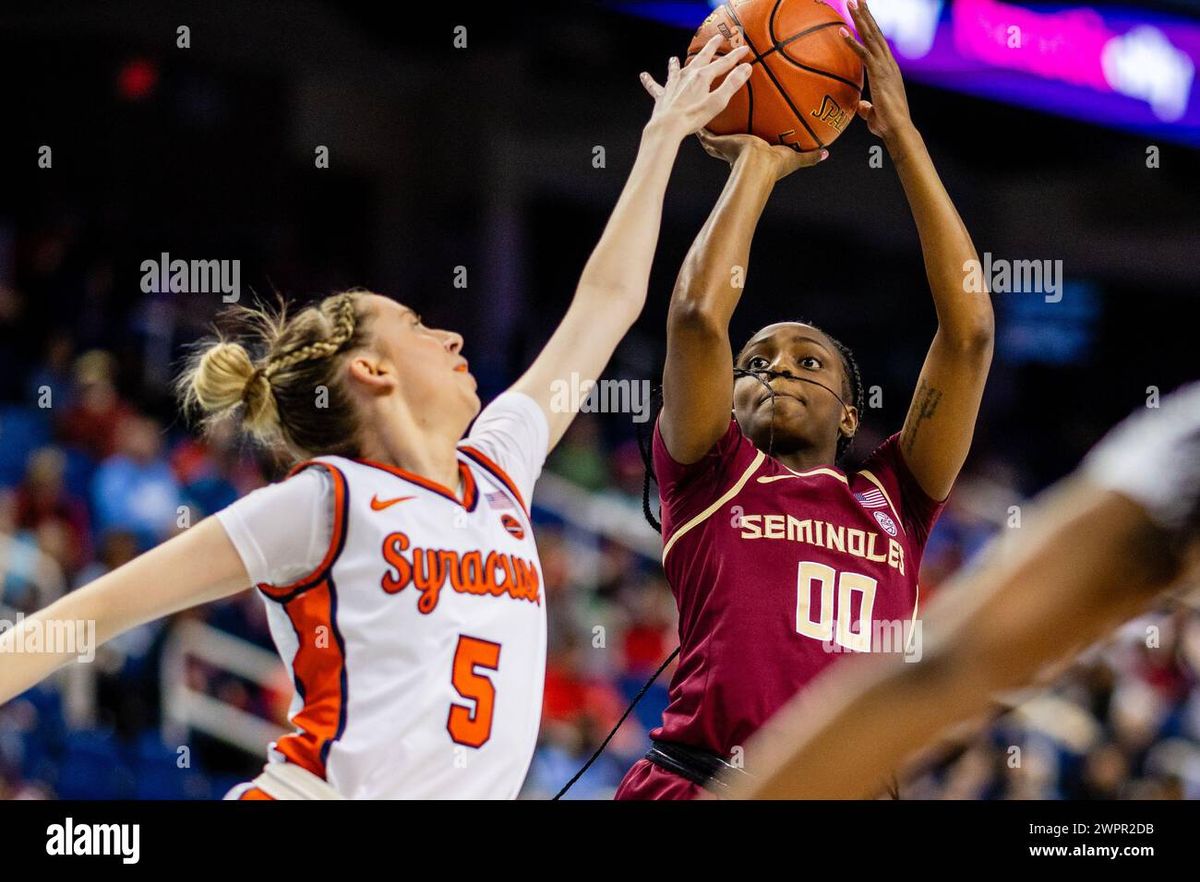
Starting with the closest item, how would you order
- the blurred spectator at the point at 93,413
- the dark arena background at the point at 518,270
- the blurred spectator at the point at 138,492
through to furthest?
1. the dark arena background at the point at 518,270
2. the blurred spectator at the point at 138,492
3. the blurred spectator at the point at 93,413

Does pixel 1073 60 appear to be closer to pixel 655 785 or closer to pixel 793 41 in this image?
pixel 793 41

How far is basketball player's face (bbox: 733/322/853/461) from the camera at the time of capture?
3402 mm

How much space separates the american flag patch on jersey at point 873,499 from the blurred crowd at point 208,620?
2.80 meters

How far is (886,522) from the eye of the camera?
3.33m

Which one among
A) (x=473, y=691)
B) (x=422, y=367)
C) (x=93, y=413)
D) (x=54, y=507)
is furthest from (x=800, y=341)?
(x=93, y=413)

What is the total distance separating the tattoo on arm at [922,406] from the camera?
3438 millimetres

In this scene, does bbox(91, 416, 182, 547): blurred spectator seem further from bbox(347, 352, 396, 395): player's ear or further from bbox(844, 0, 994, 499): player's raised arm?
bbox(347, 352, 396, 395): player's ear

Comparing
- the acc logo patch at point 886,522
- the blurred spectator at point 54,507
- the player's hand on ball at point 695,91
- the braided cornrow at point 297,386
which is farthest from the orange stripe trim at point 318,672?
the blurred spectator at point 54,507

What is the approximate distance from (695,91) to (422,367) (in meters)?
0.98

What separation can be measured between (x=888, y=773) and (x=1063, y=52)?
10.2 m

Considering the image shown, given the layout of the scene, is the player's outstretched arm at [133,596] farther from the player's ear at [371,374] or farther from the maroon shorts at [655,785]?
the maroon shorts at [655,785]

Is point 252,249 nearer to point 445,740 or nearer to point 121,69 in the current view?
point 121,69
